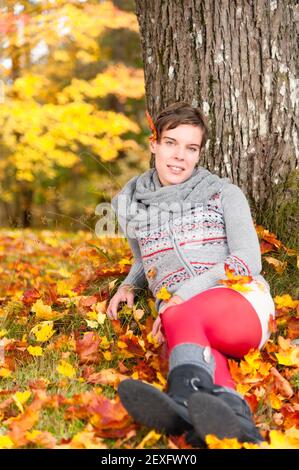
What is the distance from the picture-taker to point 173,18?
3.54 meters

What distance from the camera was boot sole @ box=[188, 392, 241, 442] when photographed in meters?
1.83

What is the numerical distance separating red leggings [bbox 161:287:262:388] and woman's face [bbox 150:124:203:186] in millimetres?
698

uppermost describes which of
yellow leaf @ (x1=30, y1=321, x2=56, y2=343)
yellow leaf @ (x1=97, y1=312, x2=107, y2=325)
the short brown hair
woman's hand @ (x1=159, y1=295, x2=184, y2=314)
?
the short brown hair

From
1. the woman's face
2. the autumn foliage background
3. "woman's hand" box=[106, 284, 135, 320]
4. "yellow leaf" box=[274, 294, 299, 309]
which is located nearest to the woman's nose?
the woman's face

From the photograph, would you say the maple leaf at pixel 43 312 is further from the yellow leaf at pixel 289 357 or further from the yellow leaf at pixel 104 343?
the yellow leaf at pixel 289 357

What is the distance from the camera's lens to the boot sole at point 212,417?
1834 millimetres

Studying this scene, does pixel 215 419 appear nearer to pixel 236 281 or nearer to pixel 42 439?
pixel 42 439

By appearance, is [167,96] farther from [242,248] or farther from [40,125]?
[40,125]

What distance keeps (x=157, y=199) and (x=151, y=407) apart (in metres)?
1.26

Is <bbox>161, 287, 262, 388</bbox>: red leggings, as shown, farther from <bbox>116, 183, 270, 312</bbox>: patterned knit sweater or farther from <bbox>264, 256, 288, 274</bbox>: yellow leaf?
<bbox>264, 256, 288, 274</bbox>: yellow leaf

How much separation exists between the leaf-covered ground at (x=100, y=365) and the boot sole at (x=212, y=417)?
33 millimetres

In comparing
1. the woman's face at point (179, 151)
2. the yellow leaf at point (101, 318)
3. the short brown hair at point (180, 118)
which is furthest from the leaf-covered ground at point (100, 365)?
the short brown hair at point (180, 118)

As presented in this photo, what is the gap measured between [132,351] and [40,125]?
7.15 meters
